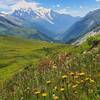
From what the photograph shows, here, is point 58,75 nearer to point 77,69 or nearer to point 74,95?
point 77,69

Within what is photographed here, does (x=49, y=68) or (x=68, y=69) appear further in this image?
(x=49, y=68)

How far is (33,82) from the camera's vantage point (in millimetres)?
15164

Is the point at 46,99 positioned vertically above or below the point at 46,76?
below

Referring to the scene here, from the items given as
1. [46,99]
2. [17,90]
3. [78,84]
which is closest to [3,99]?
[17,90]

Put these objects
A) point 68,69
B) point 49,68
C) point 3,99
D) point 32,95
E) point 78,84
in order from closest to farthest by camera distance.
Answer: point 78,84
point 32,95
point 3,99
point 68,69
point 49,68

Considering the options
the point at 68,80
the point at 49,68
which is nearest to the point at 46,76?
the point at 49,68

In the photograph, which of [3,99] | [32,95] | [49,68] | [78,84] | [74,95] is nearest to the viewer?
[74,95]

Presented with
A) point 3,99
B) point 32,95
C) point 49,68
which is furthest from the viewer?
point 49,68

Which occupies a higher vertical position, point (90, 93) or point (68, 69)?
point (68, 69)

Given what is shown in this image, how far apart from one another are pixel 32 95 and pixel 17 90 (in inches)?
68.0

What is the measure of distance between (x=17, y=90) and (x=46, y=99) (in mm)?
2971

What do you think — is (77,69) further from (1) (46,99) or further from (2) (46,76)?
(1) (46,99)

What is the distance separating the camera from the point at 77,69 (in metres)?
14.8

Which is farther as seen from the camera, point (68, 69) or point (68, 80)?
point (68, 69)
